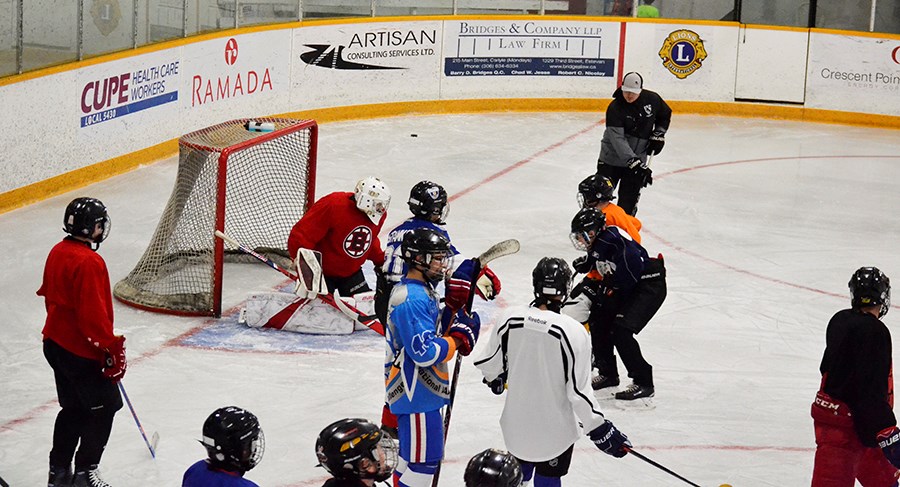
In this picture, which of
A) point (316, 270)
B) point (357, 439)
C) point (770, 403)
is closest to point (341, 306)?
point (316, 270)

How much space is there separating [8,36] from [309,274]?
11.4 feet

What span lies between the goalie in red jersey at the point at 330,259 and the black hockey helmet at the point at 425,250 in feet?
7.99

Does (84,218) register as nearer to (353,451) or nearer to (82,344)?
(82,344)

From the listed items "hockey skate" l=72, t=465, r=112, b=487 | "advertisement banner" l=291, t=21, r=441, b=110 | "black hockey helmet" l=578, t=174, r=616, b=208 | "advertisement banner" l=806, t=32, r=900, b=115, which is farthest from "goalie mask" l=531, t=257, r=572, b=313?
"advertisement banner" l=806, t=32, r=900, b=115

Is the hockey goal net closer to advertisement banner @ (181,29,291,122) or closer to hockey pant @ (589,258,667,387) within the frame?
hockey pant @ (589,258,667,387)

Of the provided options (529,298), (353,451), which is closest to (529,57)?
(529,298)

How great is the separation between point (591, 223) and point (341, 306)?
1741 millimetres

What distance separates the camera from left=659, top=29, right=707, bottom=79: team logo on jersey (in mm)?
13672

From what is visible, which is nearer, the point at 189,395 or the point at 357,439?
the point at 357,439

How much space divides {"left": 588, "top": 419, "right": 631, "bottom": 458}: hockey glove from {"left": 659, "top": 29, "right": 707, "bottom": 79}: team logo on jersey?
999cm

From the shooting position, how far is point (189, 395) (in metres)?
5.98

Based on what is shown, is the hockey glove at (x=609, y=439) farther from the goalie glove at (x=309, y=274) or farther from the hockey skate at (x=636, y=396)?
the goalie glove at (x=309, y=274)

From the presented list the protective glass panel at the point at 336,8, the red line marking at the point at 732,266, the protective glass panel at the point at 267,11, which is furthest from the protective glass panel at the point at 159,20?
the red line marking at the point at 732,266

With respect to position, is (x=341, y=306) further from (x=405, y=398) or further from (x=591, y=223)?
(x=405, y=398)
